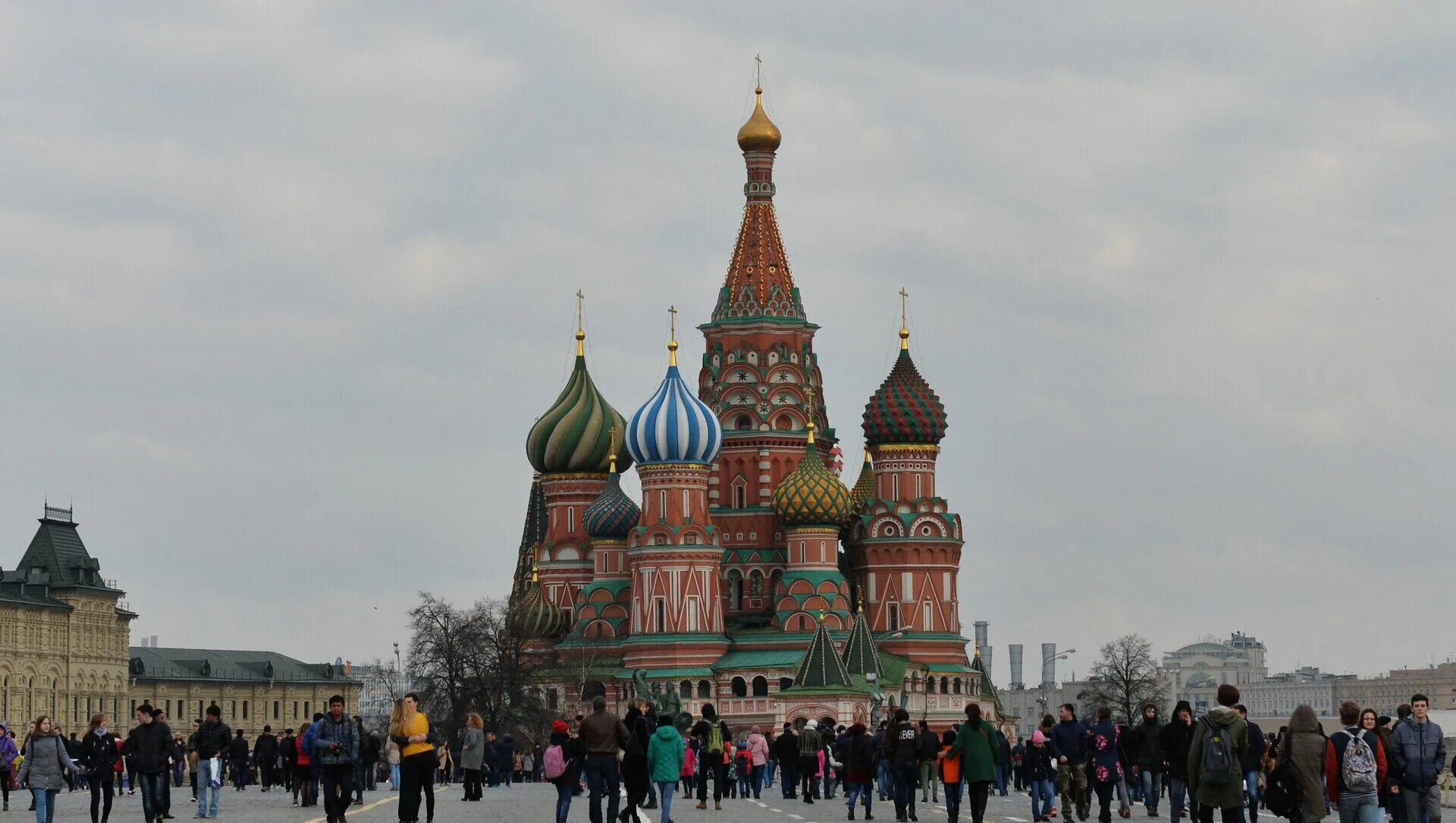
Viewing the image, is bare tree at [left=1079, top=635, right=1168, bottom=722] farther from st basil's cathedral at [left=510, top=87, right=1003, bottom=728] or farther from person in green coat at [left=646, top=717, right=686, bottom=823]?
person in green coat at [left=646, top=717, right=686, bottom=823]

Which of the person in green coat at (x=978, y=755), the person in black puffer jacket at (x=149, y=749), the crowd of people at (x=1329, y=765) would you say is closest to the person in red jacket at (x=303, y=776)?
the person in black puffer jacket at (x=149, y=749)

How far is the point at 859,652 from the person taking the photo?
91375 millimetres

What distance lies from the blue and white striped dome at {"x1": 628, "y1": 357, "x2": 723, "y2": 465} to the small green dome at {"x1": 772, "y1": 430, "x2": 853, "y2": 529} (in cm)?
297

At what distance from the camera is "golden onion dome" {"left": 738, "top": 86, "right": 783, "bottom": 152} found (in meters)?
102

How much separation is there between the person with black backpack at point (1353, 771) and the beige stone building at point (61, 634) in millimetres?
107234

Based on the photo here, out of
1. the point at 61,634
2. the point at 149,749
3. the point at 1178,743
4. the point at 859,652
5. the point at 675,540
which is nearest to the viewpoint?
the point at 1178,743

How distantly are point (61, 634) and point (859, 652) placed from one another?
174ft

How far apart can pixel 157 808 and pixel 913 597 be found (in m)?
69.4

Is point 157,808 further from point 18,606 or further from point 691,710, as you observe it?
point 18,606

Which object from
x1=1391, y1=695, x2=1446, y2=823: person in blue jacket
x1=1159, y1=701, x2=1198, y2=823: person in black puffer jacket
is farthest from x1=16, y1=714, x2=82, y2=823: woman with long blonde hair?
x1=1391, y1=695, x2=1446, y2=823: person in blue jacket

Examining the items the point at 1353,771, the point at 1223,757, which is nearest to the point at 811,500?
the point at 1223,757

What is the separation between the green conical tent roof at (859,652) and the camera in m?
90.3

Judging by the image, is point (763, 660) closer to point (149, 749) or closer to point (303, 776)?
point (303, 776)

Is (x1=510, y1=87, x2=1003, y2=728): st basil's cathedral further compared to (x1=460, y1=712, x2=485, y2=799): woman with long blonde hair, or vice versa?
(x1=510, y1=87, x2=1003, y2=728): st basil's cathedral
